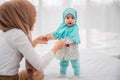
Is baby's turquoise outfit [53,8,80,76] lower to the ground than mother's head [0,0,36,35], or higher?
lower

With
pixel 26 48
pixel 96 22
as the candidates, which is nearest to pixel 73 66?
pixel 26 48

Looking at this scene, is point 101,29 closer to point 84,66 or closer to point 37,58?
point 84,66

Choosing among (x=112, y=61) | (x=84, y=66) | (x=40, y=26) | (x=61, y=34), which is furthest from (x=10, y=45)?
(x=40, y=26)

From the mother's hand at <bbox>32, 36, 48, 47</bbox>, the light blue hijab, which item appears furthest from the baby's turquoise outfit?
the mother's hand at <bbox>32, 36, 48, 47</bbox>

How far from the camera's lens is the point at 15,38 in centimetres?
99

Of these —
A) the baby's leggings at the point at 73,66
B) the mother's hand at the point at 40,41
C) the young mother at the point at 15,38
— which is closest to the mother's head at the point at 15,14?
the young mother at the point at 15,38

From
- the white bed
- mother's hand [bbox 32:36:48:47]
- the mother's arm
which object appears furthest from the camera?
the white bed

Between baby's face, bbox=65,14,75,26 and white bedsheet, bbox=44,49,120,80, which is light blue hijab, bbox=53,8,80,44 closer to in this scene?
baby's face, bbox=65,14,75,26

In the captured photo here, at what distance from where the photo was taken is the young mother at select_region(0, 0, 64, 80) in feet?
3.26

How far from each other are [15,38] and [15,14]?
0.32ft

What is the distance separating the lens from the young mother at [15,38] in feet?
3.26

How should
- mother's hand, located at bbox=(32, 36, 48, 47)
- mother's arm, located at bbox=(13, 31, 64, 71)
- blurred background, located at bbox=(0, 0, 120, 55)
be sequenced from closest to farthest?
mother's arm, located at bbox=(13, 31, 64, 71)
mother's hand, located at bbox=(32, 36, 48, 47)
blurred background, located at bbox=(0, 0, 120, 55)

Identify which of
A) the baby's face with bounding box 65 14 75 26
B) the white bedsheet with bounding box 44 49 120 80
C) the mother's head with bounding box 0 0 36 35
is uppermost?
the mother's head with bounding box 0 0 36 35

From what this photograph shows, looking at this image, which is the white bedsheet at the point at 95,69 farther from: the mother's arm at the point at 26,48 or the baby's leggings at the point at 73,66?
the mother's arm at the point at 26,48
